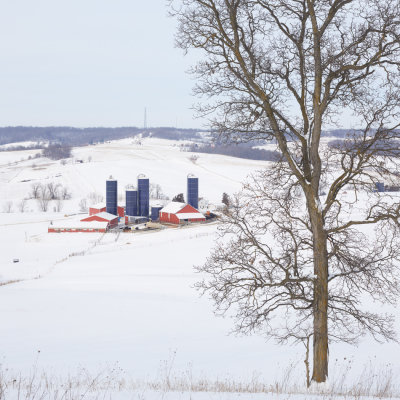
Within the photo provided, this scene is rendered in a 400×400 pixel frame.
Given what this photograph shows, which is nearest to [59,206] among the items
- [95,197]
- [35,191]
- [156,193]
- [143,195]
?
[95,197]

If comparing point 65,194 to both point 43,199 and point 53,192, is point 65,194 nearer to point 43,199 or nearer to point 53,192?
point 53,192

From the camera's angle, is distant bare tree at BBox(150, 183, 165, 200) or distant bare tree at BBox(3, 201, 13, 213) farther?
distant bare tree at BBox(150, 183, 165, 200)

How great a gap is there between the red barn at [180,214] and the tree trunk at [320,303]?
151 feet

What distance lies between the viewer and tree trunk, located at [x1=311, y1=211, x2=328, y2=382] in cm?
663

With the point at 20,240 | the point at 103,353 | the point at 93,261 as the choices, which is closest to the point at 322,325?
the point at 103,353

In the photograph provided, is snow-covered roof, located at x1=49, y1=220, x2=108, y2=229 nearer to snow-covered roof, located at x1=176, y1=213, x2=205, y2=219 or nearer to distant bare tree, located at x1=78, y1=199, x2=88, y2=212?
snow-covered roof, located at x1=176, y1=213, x2=205, y2=219

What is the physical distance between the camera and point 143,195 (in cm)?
5709

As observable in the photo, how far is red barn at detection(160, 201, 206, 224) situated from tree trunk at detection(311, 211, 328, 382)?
45.9 metres

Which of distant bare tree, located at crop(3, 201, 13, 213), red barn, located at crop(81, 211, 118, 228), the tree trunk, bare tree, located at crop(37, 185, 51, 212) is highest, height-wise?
the tree trunk

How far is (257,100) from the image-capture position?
743 cm

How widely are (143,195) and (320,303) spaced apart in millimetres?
51438

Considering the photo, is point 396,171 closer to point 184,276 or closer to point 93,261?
point 184,276

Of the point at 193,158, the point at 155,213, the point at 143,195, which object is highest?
the point at 193,158

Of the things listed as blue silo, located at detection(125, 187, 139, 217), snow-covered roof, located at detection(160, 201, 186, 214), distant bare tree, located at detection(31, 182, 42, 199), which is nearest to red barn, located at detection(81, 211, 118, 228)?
blue silo, located at detection(125, 187, 139, 217)
